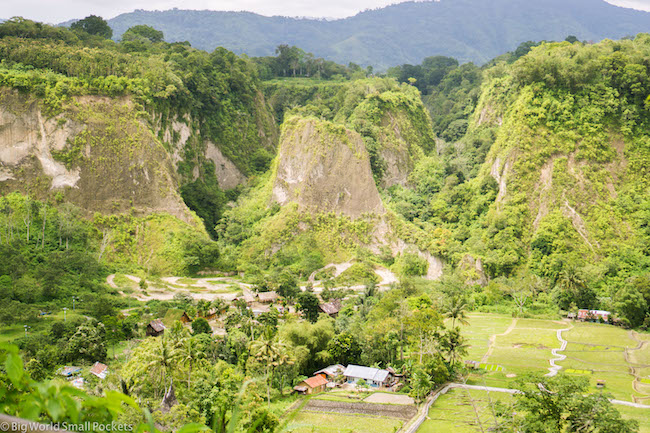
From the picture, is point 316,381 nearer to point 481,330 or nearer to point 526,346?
point 526,346

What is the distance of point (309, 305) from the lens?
131 feet

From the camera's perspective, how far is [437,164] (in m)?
64.9

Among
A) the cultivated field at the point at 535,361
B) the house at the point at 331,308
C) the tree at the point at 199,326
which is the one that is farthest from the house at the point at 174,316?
the cultivated field at the point at 535,361

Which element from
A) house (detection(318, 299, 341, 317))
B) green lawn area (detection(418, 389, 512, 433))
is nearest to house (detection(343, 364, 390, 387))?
green lawn area (detection(418, 389, 512, 433))

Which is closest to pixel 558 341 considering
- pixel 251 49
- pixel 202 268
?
Result: pixel 202 268

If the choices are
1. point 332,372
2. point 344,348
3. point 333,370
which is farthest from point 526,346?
point 332,372

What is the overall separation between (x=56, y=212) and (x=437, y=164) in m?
39.9

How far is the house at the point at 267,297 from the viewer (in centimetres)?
4512

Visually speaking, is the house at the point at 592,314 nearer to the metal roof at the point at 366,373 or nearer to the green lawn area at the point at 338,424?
the metal roof at the point at 366,373

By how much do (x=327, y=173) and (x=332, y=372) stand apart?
93.2 ft

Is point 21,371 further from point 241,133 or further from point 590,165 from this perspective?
point 241,133

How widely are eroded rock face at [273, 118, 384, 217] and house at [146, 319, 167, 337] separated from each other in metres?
22.3

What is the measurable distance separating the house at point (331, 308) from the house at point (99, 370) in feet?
52.9

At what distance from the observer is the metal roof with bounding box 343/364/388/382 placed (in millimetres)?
31433
